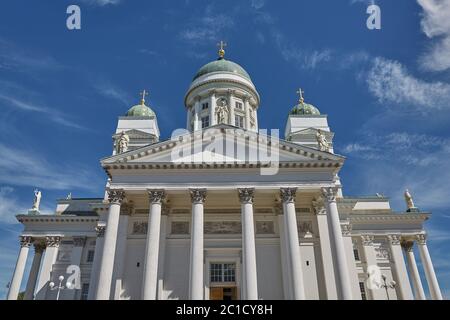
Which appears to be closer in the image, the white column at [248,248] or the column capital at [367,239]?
the white column at [248,248]

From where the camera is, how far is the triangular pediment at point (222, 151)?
21.9 meters

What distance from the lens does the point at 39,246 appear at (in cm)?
3148

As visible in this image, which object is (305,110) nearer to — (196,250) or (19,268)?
(196,250)

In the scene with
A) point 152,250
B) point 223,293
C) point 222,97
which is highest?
point 222,97

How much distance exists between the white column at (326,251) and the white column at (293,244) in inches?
90.0

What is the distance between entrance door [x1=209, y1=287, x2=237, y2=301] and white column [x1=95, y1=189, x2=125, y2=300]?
252 inches

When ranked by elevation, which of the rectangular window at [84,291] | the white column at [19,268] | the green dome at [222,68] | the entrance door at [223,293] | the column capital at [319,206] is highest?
the green dome at [222,68]

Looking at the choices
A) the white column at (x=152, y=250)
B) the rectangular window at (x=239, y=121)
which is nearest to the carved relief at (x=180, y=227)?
the white column at (x=152, y=250)

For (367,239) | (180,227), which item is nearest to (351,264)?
(367,239)

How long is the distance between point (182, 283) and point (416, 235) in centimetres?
2131

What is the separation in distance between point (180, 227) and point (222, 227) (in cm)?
293

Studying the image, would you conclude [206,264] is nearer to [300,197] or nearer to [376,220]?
[300,197]

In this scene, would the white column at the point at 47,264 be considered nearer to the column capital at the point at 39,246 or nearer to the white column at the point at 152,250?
the column capital at the point at 39,246
